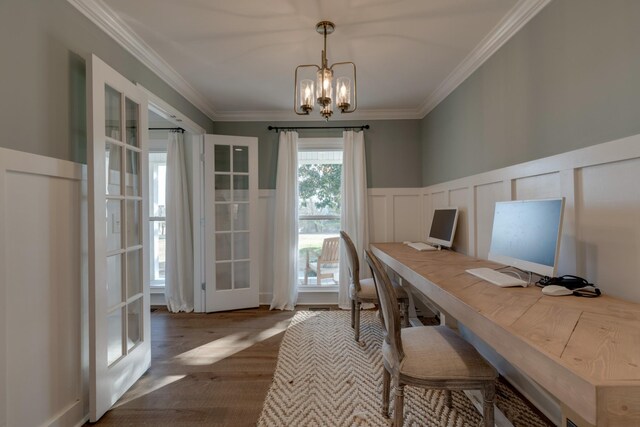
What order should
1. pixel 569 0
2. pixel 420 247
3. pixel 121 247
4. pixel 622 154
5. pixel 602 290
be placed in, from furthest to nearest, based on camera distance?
pixel 420 247, pixel 121 247, pixel 569 0, pixel 602 290, pixel 622 154

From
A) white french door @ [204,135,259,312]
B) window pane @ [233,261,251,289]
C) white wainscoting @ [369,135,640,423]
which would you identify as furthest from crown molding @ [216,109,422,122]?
window pane @ [233,261,251,289]

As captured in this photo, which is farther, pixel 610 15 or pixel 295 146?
pixel 295 146

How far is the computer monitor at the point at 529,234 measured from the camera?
51.4 inches

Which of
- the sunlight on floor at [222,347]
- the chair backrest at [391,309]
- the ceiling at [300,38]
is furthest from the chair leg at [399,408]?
the ceiling at [300,38]

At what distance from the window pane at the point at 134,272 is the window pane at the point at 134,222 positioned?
0.08 m

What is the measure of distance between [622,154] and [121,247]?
267 cm

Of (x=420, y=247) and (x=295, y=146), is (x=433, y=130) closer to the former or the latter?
(x=420, y=247)

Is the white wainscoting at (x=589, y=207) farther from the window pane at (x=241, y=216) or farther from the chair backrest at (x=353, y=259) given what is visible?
the window pane at (x=241, y=216)

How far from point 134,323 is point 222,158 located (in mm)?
2024

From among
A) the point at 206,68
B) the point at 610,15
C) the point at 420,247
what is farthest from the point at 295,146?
the point at 610,15

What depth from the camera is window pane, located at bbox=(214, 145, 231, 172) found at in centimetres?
348

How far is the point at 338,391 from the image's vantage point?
76.2 inches

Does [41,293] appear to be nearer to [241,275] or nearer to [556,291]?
[241,275]

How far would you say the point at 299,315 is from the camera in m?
3.31
